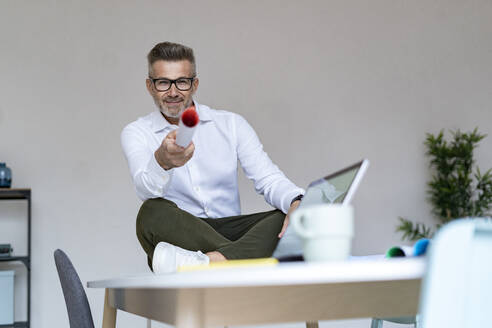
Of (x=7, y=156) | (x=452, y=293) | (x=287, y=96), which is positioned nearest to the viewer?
(x=452, y=293)

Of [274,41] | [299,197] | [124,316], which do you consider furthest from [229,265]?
[274,41]

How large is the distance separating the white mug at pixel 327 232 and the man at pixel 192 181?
22.1 inches

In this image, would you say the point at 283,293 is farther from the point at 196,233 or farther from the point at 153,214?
the point at 153,214

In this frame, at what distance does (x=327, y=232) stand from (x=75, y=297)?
3.49ft

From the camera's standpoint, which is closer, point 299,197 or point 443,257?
point 443,257

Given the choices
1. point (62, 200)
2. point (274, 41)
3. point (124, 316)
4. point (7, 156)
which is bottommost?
point (124, 316)

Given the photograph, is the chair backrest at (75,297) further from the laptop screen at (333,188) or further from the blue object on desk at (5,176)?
the blue object on desk at (5,176)

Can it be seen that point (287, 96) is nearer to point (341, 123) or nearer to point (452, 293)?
point (341, 123)

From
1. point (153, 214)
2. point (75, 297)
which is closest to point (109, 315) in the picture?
point (75, 297)

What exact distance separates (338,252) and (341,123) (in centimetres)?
375

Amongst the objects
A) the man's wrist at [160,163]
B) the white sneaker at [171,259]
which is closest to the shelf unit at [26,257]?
the man's wrist at [160,163]

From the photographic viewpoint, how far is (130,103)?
4.08m

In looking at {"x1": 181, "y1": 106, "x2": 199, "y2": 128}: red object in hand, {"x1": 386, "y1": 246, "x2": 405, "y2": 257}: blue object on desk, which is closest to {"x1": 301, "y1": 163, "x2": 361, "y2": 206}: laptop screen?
{"x1": 386, "y1": 246, "x2": 405, "y2": 257}: blue object on desk

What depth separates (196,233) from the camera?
1610 mm
